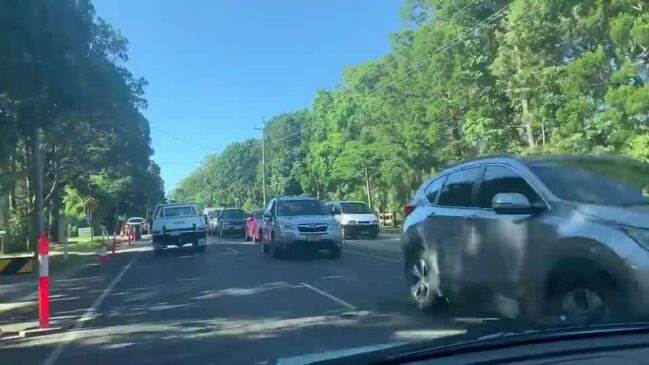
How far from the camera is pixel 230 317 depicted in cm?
994

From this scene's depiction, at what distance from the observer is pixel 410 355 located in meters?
2.37

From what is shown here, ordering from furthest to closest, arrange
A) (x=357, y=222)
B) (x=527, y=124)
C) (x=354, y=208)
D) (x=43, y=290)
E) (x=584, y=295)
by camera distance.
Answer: (x=354, y=208) → (x=357, y=222) → (x=527, y=124) → (x=43, y=290) → (x=584, y=295)

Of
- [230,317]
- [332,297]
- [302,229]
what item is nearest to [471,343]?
[230,317]

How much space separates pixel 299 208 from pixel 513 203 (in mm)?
15406

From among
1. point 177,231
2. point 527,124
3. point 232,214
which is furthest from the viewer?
point 232,214

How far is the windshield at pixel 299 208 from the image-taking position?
847 inches

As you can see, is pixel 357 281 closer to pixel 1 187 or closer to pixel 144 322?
pixel 144 322

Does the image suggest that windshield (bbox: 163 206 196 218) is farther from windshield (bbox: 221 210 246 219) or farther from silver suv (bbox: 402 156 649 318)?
silver suv (bbox: 402 156 649 318)

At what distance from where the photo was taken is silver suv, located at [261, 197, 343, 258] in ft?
66.7

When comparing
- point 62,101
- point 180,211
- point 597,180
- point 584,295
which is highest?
point 62,101

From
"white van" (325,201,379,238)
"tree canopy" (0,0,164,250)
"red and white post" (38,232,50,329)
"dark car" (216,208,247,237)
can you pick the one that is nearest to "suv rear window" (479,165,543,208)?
"red and white post" (38,232,50,329)

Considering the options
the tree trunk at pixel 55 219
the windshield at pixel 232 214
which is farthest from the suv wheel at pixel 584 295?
the tree trunk at pixel 55 219

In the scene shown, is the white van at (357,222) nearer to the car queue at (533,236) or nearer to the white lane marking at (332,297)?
the white lane marking at (332,297)

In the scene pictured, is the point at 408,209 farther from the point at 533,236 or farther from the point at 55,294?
the point at 55,294
